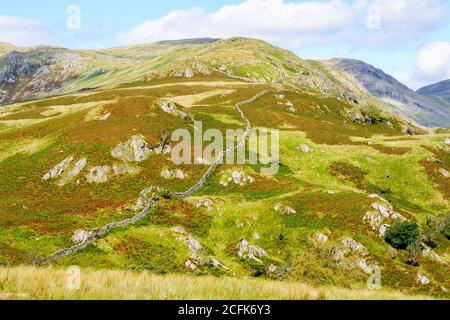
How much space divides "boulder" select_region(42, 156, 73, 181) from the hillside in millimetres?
217

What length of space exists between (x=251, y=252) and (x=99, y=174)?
35660 mm

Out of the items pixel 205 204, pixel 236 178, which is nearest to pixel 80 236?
pixel 205 204

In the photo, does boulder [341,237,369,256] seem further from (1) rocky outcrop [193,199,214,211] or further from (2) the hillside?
(1) rocky outcrop [193,199,214,211]

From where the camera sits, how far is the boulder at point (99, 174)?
244 ft

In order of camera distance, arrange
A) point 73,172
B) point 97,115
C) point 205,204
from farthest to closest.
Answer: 1. point 97,115
2. point 73,172
3. point 205,204

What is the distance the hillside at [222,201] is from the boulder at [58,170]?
0.22 m

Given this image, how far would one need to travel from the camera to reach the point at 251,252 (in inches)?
1993

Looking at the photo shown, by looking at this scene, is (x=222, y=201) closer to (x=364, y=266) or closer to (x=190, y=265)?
(x=190, y=265)

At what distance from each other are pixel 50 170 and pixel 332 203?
48.5 metres

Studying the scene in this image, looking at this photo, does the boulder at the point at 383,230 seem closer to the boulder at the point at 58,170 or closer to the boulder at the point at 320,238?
the boulder at the point at 320,238

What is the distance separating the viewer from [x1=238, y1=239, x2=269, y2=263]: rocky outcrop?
165ft

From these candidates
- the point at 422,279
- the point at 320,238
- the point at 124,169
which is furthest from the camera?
the point at 124,169

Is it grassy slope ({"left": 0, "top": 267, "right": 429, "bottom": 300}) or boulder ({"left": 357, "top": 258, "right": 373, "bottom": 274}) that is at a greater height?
grassy slope ({"left": 0, "top": 267, "right": 429, "bottom": 300})

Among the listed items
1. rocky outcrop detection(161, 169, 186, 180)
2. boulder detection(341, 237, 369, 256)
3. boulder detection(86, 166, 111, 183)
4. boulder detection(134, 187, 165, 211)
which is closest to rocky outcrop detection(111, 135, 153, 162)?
boulder detection(86, 166, 111, 183)
